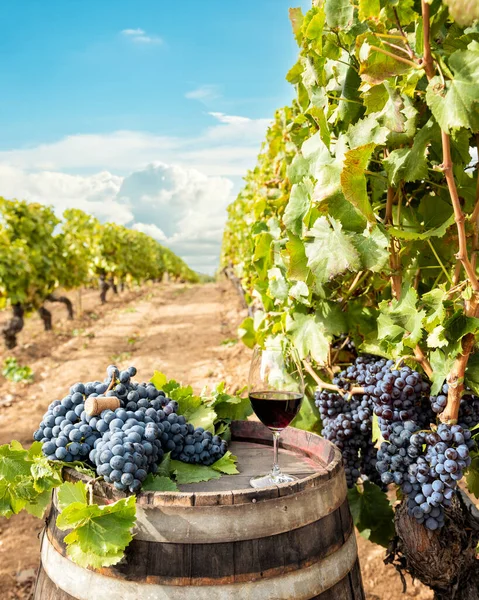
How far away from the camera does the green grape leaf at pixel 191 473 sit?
1.69 meters

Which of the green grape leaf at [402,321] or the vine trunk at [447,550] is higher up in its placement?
the green grape leaf at [402,321]

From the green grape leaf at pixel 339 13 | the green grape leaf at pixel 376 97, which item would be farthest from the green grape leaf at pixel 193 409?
the green grape leaf at pixel 339 13

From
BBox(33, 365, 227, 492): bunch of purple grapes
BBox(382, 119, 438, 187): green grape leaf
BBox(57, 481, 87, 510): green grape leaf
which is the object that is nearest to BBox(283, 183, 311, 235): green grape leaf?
BBox(382, 119, 438, 187): green grape leaf

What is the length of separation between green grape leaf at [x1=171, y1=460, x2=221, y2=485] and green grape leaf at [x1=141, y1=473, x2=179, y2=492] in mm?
92

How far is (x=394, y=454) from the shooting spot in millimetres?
1782

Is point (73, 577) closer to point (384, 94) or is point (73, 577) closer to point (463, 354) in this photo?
point (463, 354)

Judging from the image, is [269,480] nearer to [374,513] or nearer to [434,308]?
[434,308]

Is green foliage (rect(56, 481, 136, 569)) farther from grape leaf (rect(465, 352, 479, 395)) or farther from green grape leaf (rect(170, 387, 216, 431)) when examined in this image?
grape leaf (rect(465, 352, 479, 395))

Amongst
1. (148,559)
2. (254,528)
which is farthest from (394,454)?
(148,559)

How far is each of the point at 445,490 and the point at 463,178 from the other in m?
1.01

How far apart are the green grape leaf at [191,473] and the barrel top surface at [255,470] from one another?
0.02 metres

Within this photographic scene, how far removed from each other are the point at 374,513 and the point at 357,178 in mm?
1491

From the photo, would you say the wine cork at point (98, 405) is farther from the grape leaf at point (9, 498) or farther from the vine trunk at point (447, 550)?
the vine trunk at point (447, 550)

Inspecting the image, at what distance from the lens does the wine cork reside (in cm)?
172
